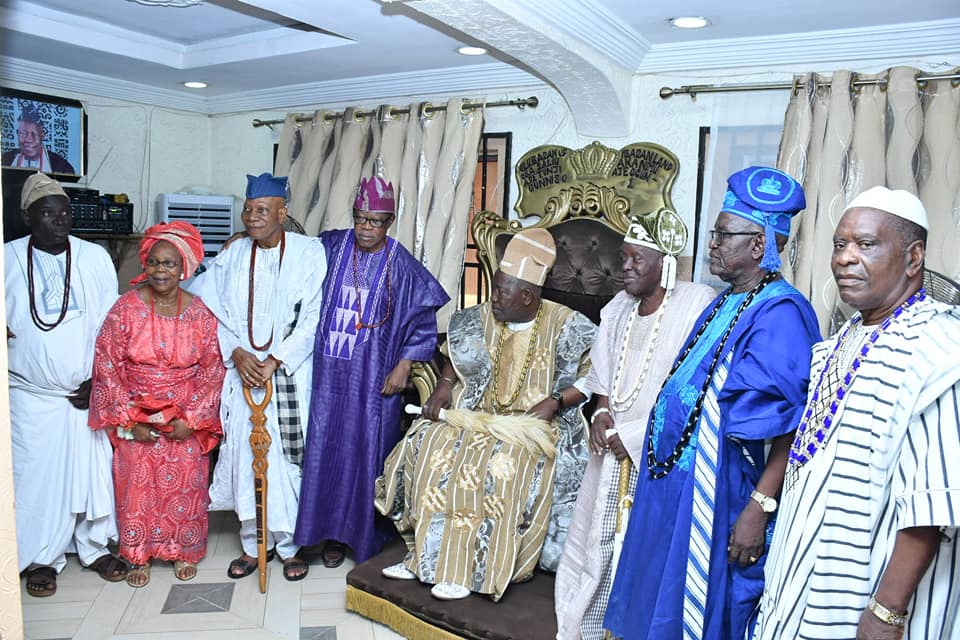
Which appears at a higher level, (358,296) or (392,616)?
(358,296)

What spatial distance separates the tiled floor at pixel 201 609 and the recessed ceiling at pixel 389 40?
250cm

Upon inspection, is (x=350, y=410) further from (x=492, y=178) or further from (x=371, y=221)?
(x=492, y=178)

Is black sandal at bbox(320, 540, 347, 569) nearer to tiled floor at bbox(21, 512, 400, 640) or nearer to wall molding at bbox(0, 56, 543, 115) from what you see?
tiled floor at bbox(21, 512, 400, 640)

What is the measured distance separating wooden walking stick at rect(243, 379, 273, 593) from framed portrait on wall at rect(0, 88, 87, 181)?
2730mm

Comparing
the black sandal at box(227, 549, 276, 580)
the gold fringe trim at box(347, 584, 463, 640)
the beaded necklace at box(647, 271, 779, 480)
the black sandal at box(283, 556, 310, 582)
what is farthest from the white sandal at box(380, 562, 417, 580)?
the beaded necklace at box(647, 271, 779, 480)

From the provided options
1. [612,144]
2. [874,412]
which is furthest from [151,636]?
[612,144]

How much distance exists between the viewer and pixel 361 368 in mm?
3754

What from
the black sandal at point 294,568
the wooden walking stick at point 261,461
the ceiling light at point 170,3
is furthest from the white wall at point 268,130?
the black sandal at point 294,568

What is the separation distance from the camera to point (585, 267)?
4.21 meters

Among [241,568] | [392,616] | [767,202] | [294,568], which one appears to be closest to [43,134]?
[241,568]

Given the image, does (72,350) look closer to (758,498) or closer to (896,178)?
(758,498)

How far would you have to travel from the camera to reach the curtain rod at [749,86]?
139 inches

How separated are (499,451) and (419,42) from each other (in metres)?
2.17

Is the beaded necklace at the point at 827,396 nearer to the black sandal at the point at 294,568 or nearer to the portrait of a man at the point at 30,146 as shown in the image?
the black sandal at the point at 294,568
